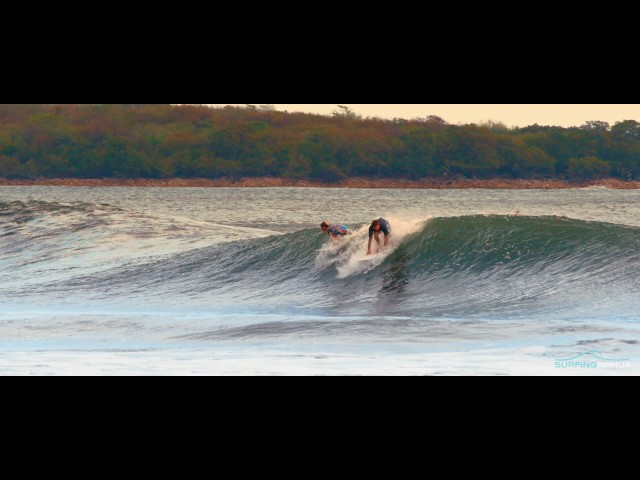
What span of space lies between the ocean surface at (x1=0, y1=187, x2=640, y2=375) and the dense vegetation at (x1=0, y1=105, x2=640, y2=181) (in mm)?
67355

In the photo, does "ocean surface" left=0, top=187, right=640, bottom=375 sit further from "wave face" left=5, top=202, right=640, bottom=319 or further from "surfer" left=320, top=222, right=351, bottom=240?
"surfer" left=320, top=222, right=351, bottom=240

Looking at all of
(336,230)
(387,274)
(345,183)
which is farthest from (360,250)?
(345,183)

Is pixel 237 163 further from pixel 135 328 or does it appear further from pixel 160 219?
pixel 135 328

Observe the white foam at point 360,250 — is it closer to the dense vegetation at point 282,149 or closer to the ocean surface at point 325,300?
the ocean surface at point 325,300

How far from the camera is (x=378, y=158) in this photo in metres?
101

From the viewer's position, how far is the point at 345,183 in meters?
102

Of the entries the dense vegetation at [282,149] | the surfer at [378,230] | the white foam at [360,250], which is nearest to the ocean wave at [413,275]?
the white foam at [360,250]

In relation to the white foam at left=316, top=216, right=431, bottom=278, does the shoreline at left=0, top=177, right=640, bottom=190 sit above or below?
below

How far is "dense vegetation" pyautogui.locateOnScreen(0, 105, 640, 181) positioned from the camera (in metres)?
92.2

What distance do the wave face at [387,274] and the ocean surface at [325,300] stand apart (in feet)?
0.13

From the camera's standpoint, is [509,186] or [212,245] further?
[509,186]

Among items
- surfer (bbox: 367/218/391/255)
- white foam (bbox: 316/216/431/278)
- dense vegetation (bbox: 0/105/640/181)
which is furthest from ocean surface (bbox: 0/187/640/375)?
dense vegetation (bbox: 0/105/640/181)
